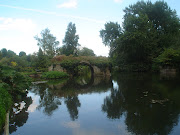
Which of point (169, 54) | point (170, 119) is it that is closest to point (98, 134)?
point (170, 119)

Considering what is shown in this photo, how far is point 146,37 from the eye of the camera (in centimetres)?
2872

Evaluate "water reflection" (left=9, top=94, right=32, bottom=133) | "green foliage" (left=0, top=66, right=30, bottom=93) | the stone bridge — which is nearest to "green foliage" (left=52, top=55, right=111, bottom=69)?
the stone bridge

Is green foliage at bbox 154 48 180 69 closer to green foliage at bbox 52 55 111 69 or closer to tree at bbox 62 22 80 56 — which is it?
green foliage at bbox 52 55 111 69

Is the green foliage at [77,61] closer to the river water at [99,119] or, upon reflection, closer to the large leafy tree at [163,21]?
the large leafy tree at [163,21]

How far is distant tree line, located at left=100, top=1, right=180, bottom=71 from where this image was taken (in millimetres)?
28078

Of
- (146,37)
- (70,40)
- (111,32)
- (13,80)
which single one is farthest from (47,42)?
(13,80)

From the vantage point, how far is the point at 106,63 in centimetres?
2548

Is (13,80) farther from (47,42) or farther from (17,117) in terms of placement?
(47,42)

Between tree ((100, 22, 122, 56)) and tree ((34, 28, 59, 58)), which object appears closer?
tree ((100, 22, 122, 56))

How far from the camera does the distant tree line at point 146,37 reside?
28.1 m

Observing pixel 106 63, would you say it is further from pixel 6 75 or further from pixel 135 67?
pixel 6 75

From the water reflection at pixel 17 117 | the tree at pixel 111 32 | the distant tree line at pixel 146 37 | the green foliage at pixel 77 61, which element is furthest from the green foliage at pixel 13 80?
the tree at pixel 111 32

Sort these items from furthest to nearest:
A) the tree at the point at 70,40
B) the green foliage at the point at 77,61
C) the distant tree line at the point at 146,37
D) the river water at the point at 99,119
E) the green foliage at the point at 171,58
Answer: the tree at the point at 70,40, the distant tree line at the point at 146,37, the green foliage at the point at 77,61, the green foliage at the point at 171,58, the river water at the point at 99,119

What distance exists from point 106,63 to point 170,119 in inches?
809
